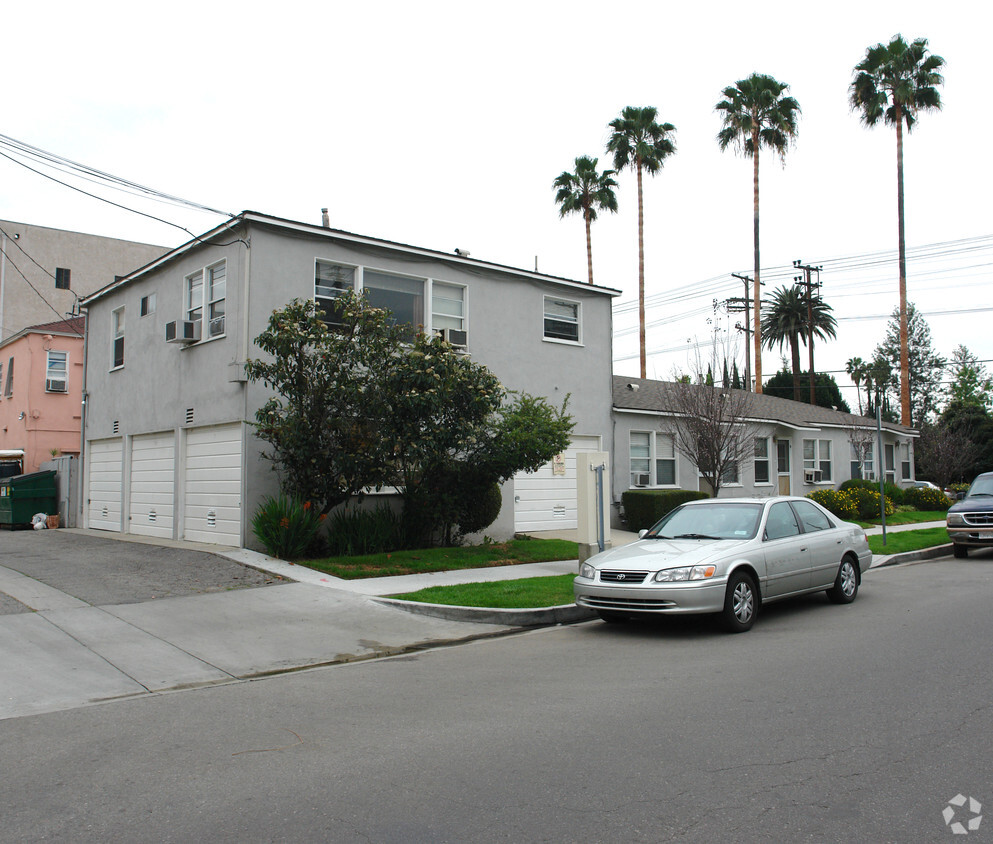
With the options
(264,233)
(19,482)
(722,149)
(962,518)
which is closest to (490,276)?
(264,233)

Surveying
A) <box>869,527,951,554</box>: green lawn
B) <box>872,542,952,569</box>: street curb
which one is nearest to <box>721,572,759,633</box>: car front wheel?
<box>872,542,952,569</box>: street curb

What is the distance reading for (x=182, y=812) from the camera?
4.25 m

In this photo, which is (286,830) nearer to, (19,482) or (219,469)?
(219,469)

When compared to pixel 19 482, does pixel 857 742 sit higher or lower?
lower

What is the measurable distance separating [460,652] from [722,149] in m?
33.4

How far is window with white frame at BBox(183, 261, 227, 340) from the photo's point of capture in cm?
1617

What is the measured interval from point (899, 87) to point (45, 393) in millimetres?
34172

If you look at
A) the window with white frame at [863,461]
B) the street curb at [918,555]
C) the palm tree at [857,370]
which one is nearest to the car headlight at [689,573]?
the street curb at [918,555]

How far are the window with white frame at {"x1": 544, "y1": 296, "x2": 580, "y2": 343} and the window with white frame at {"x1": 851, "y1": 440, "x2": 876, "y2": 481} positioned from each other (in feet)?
49.0

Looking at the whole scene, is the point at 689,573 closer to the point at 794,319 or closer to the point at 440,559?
the point at 440,559

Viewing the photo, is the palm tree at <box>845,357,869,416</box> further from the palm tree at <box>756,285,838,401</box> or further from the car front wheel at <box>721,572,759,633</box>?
the car front wheel at <box>721,572,759,633</box>

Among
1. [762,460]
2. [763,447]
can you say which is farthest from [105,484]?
[763,447]

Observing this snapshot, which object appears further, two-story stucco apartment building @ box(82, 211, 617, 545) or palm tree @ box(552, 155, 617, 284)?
palm tree @ box(552, 155, 617, 284)

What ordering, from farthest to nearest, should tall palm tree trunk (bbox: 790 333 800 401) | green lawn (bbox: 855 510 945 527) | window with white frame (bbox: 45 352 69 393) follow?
tall palm tree trunk (bbox: 790 333 800 401)
window with white frame (bbox: 45 352 69 393)
green lawn (bbox: 855 510 945 527)
